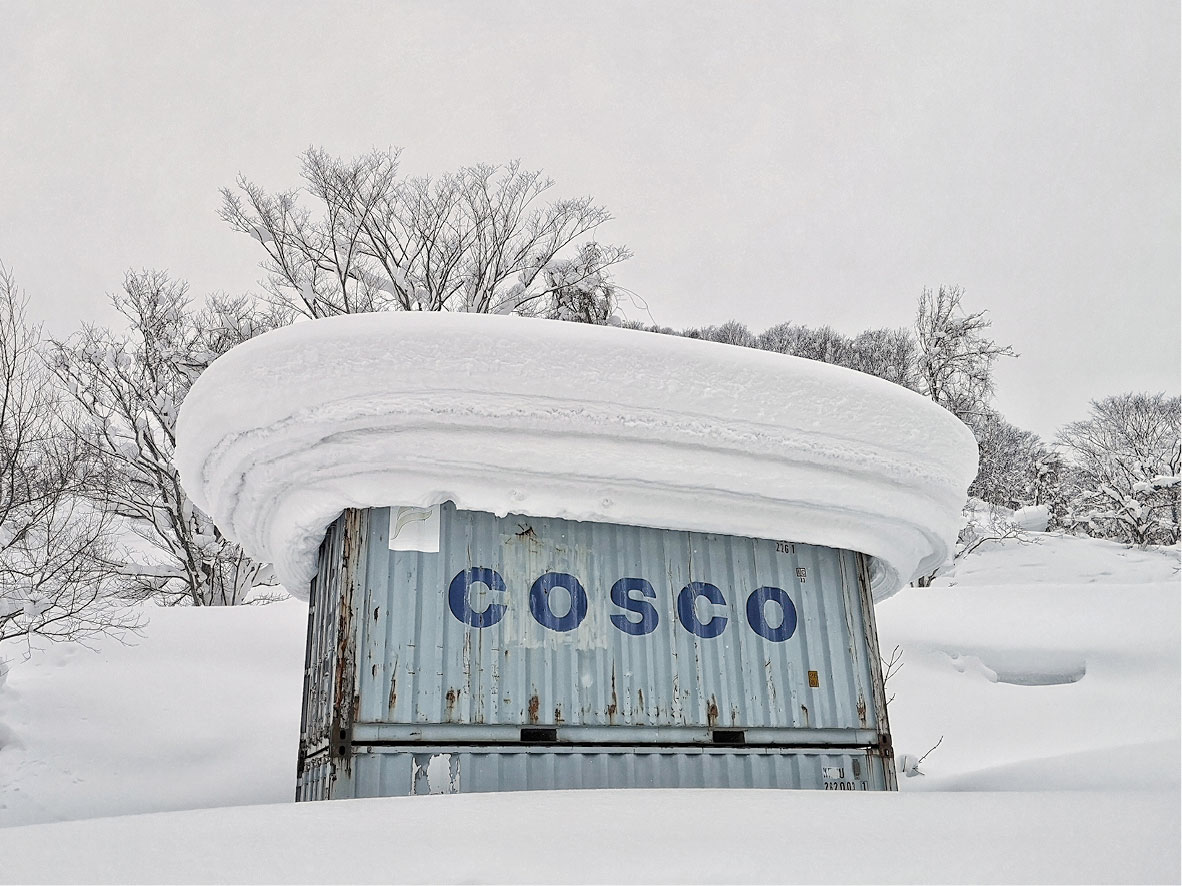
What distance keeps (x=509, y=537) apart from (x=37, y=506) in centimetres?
706

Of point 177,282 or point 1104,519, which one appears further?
point 1104,519

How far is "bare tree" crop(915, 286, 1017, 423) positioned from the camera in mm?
17719

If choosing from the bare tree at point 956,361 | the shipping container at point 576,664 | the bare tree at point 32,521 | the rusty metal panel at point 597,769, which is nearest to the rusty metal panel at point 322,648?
the shipping container at point 576,664

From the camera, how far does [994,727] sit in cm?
752

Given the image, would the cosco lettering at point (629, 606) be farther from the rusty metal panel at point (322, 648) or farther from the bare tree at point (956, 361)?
the bare tree at point (956, 361)

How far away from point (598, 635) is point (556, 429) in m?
1.00

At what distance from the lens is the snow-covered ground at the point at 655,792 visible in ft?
6.32

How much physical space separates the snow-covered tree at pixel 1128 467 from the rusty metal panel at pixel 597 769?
70.1ft

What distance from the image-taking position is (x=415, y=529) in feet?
12.8

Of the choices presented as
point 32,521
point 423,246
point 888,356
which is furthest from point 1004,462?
point 32,521

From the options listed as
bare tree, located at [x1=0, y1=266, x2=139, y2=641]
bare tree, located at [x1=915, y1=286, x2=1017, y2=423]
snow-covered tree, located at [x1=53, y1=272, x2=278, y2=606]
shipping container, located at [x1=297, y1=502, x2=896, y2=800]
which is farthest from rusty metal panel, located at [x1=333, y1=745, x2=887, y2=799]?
bare tree, located at [x1=915, y1=286, x2=1017, y2=423]

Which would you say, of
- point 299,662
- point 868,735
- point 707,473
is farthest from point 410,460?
point 299,662

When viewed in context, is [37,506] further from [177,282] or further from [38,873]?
[38,873]

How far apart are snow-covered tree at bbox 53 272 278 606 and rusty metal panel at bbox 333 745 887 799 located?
9489 millimetres
